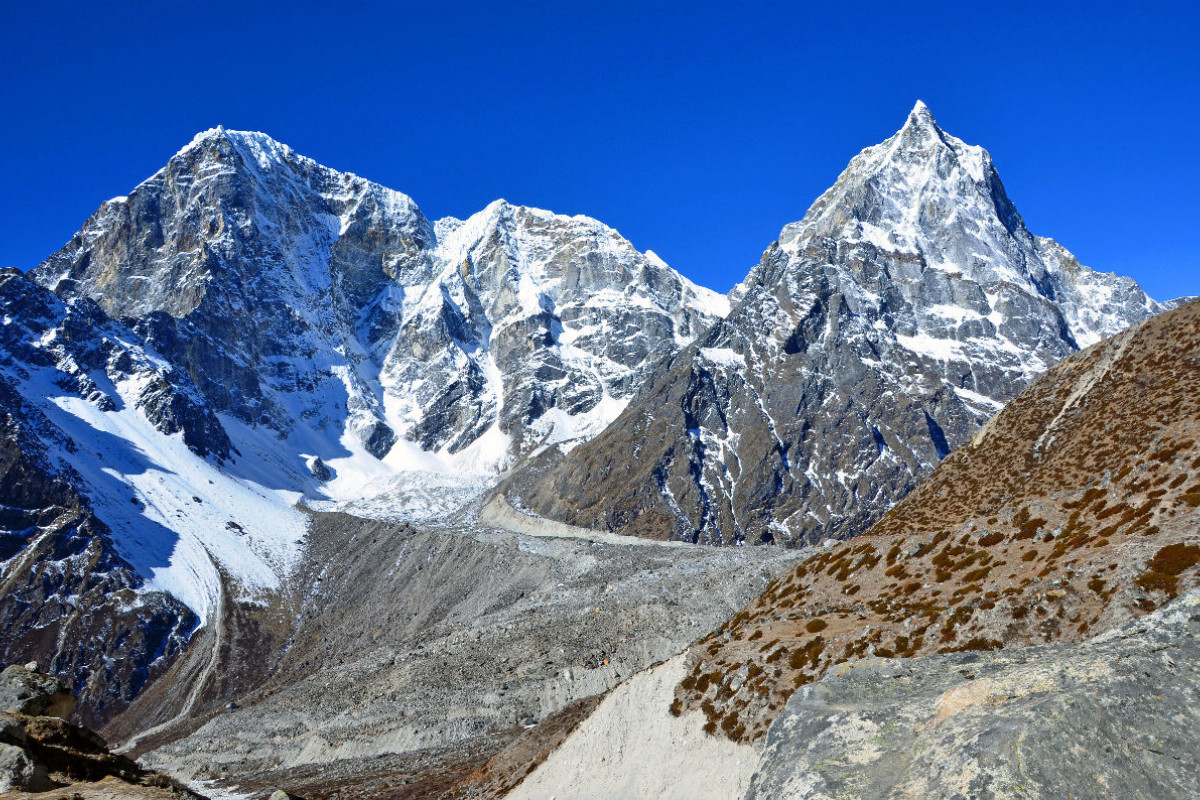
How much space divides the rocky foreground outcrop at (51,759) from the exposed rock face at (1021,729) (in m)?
17.0

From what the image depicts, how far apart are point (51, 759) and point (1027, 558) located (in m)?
31.4

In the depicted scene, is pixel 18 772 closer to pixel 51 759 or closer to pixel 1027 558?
pixel 51 759

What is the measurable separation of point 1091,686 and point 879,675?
4883 millimetres

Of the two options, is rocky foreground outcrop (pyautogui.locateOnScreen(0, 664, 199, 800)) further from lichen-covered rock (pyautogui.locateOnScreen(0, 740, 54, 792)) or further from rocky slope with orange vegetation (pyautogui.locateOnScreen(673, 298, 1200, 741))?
rocky slope with orange vegetation (pyautogui.locateOnScreen(673, 298, 1200, 741))

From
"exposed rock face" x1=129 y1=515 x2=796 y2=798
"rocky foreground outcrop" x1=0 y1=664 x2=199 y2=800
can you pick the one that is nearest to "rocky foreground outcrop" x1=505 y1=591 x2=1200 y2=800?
"rocky foreground outcrop" x1=0 y1=664 x2=199 y2=800

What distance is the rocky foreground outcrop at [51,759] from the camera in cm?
2108

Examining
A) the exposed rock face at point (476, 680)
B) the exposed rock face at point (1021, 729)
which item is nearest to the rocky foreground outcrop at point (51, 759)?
the exposed rock face at point (1021, 729)

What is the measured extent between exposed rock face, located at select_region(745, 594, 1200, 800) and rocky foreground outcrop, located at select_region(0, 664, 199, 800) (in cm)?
1703

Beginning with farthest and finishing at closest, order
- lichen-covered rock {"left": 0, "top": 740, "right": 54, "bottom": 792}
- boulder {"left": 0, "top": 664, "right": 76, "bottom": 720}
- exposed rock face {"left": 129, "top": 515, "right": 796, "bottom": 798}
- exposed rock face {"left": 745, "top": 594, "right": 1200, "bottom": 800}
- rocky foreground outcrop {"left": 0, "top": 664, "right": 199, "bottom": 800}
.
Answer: exposed rock face {"left": 129, "top": 515, "right": 796, "bottom": 798} → boulder {"left": 0, "top": 664, "right": 76, "bottom": 720} → rocky foreground outcrop {"left": 0, "top": 664, "right": 199, "bottom": 800} → lichen-covered rock {"left": 0, "top": 740, "right": 54, "bottom": 792} → exposed rock face {"left": 745, "top": 594, "right": 1200, "bottom": 800}

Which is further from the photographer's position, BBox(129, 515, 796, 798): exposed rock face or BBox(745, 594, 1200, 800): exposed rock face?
BBox(129, 515, 796, 798): exposed rock face

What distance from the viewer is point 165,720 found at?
150 metres

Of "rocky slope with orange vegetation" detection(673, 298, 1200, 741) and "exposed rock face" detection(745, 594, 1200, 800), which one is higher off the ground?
"rocky slope with orange vegetation" detection(673, 298, 1200, 741)

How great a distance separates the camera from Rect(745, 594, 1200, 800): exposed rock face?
1153cm

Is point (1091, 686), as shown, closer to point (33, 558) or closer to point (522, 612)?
point (522, 612)
